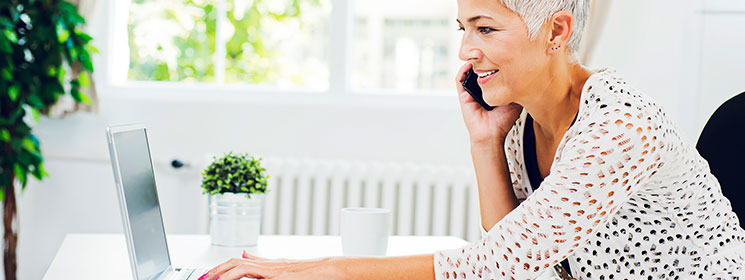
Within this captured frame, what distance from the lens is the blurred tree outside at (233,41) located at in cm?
316

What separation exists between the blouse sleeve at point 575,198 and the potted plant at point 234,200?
65 cm

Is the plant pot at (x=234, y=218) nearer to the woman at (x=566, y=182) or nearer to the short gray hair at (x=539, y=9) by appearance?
the woman at (x=566, y=182)

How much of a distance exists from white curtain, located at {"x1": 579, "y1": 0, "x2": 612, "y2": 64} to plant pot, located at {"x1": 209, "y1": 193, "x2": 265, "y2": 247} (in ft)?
5.03

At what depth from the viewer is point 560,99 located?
121cm

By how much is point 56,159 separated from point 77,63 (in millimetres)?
404

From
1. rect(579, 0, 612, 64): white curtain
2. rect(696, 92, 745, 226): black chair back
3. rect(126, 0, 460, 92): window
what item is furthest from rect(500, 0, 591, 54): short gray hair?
rect(126, 0, 460, 92): window

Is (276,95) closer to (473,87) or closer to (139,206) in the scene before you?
(473,87)

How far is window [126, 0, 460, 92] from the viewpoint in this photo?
10.4 feet

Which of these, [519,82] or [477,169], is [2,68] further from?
[519,82]

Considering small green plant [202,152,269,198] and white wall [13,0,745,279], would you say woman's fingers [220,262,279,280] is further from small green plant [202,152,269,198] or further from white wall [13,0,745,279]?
white wall [13,0,745,279]

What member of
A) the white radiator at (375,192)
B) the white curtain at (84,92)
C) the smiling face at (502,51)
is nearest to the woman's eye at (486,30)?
the smiling face at (502,51)

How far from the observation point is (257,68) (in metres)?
3.21

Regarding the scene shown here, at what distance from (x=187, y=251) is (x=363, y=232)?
1.20 feet

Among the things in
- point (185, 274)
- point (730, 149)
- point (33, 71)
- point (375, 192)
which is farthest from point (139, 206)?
point (33, 71)
